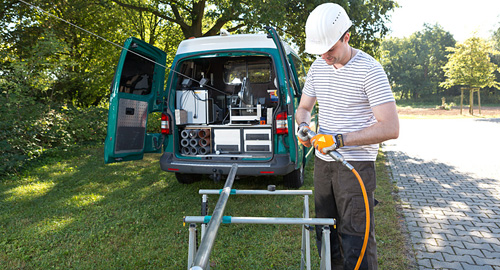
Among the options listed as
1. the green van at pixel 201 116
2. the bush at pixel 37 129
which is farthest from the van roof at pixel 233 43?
the bush at pixel 37 129

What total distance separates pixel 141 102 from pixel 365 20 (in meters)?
8.72

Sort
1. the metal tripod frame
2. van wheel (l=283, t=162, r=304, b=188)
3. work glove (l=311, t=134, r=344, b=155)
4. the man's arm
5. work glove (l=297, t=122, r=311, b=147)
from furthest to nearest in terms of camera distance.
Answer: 1. van wheel (l=283, t=162, r=304, b=188)
2. work glove (l=297, t=122, r=311, b=147)
3. work glove (l=311, t=134, r=344, b=155)
4. the man's arm
5. the metal tripod frame

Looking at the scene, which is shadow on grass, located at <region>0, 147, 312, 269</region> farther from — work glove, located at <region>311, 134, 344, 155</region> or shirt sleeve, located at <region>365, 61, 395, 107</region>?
shirt sleeve, located at <region>365, 61, 395, 107</region>

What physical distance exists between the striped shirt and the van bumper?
2509 mm

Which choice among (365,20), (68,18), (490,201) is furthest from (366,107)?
(68,18)

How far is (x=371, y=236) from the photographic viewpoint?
2.16m

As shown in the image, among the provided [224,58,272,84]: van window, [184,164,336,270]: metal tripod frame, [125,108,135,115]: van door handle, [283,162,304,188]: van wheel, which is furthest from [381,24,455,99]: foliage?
[184,164,336,270]: metal tripod frame

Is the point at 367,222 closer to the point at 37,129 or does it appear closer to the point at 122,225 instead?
the point at 122,225

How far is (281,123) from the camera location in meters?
4.94

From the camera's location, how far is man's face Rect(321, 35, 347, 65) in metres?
2.04

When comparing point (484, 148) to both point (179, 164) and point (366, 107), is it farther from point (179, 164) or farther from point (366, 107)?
point (366, 107)

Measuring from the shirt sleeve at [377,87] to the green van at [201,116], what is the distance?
9.45ft

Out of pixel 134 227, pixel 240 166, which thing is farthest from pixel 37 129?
pixel 240 166

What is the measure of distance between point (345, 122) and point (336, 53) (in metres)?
0.42
